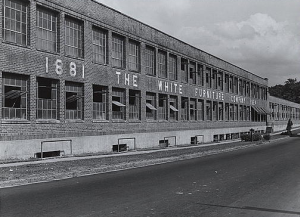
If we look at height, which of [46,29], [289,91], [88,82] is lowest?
[88,82]

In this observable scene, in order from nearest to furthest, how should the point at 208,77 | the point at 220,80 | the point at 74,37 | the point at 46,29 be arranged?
the point at 46,29 → the point at 74,37 → the point at 208,77 → the point at 220,80

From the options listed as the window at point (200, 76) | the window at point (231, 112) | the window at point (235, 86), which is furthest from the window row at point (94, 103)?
the window at point (235, 86)

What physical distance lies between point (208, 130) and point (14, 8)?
90.3 ft

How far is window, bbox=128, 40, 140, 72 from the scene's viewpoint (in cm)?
2730

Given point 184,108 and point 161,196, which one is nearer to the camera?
point 161,196

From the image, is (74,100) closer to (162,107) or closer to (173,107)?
(162,107)

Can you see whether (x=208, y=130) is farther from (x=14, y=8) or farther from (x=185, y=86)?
(x=14, y=8)

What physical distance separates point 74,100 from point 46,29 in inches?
171

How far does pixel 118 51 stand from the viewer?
85.1ft

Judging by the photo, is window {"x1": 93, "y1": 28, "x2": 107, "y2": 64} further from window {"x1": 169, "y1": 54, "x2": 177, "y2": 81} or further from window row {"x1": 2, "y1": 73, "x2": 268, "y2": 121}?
window {"x1": 169, "y1": 54, "x2": 177, "y2": 81}

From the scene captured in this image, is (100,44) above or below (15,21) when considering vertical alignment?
above

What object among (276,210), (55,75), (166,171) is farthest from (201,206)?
(55,75)

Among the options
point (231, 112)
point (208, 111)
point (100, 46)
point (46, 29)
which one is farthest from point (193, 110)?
point (46, 29)

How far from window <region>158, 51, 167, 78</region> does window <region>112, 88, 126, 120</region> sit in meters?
6.36
